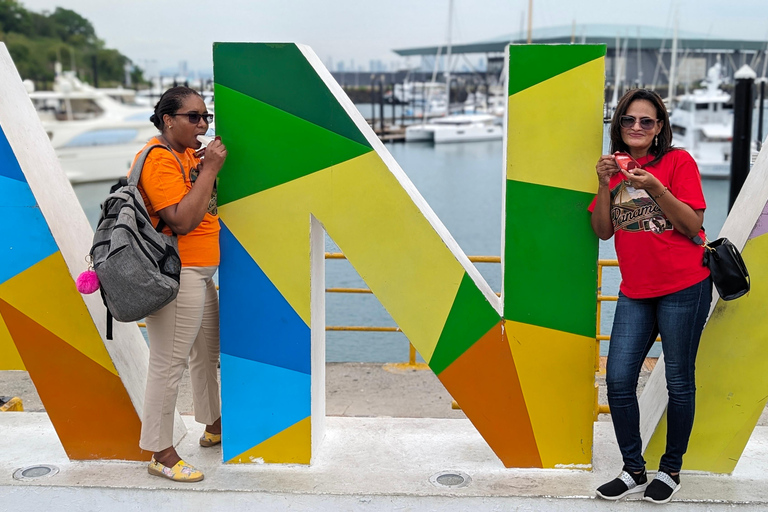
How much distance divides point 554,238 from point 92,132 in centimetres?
3558

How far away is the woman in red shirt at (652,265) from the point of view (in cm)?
291

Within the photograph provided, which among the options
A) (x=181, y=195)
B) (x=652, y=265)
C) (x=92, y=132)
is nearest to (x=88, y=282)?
(x=181, y=195)

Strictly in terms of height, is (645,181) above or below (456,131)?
above

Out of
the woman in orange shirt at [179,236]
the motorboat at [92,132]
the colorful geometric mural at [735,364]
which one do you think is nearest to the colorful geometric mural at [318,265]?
the woman in orange shirt at [179,236]

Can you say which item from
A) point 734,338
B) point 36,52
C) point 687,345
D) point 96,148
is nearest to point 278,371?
point 687,345

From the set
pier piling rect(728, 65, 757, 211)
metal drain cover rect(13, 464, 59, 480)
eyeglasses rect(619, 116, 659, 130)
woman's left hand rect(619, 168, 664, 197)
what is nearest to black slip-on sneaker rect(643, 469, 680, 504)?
woman's left hand rect(619, 168, 664, 197)

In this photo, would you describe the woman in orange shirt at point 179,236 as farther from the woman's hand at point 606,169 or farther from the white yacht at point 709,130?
the white yacht at point 709,130

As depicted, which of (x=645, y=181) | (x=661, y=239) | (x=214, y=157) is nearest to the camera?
(x=645, y=181)

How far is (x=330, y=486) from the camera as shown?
3.33m

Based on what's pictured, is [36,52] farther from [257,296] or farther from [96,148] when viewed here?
[257,296]

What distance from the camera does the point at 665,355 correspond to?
3074 mm

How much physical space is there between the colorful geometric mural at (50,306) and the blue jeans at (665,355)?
2186 mm

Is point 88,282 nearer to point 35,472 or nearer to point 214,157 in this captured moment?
point 214,157

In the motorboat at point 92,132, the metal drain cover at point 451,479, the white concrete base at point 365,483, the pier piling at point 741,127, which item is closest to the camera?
the white concrete base at point 365,483
